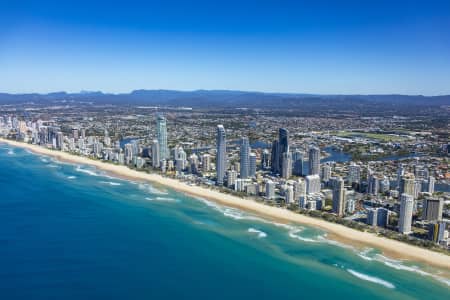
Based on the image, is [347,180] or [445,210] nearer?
[445,210]

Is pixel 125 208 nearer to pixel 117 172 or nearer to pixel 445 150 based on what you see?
pixel 117 172

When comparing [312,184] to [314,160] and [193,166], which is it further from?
[193,166]

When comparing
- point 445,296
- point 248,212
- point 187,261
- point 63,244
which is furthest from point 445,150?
point 63,244

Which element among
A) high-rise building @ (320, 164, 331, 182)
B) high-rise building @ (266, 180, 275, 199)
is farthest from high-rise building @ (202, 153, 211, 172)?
high-rise building @ (320, 164, 331, 182)

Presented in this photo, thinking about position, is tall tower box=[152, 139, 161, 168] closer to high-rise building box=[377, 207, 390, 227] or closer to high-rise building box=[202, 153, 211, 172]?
high-rise building box=[202, 153, 211, 172]

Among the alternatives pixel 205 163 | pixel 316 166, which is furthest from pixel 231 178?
pixel 316 166

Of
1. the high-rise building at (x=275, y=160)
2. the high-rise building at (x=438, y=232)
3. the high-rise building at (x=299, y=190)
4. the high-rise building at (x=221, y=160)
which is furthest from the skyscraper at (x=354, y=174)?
the high-rise building at (x=438, y=232)
